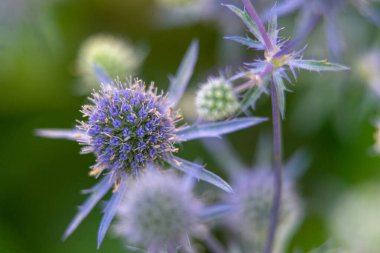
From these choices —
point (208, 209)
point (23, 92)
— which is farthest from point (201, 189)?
point (23, 92)

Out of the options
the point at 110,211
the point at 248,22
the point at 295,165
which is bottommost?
the point at 110,211

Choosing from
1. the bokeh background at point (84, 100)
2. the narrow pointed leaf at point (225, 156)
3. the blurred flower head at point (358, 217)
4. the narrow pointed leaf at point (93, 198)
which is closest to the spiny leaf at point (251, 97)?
the narrow pointed leaf at point (93, 198)

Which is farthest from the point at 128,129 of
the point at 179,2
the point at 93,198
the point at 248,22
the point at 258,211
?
the point at 179,2

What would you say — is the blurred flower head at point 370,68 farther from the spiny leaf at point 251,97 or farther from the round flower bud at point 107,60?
the round flower bud at point 107,60

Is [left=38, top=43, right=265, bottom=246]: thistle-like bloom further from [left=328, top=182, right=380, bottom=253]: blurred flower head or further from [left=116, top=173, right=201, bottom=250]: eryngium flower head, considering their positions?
[left=328, top=182, right=380, bottom=253]: blurred flower head

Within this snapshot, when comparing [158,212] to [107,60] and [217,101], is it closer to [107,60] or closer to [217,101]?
[217,101]

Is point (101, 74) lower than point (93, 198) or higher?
higher
